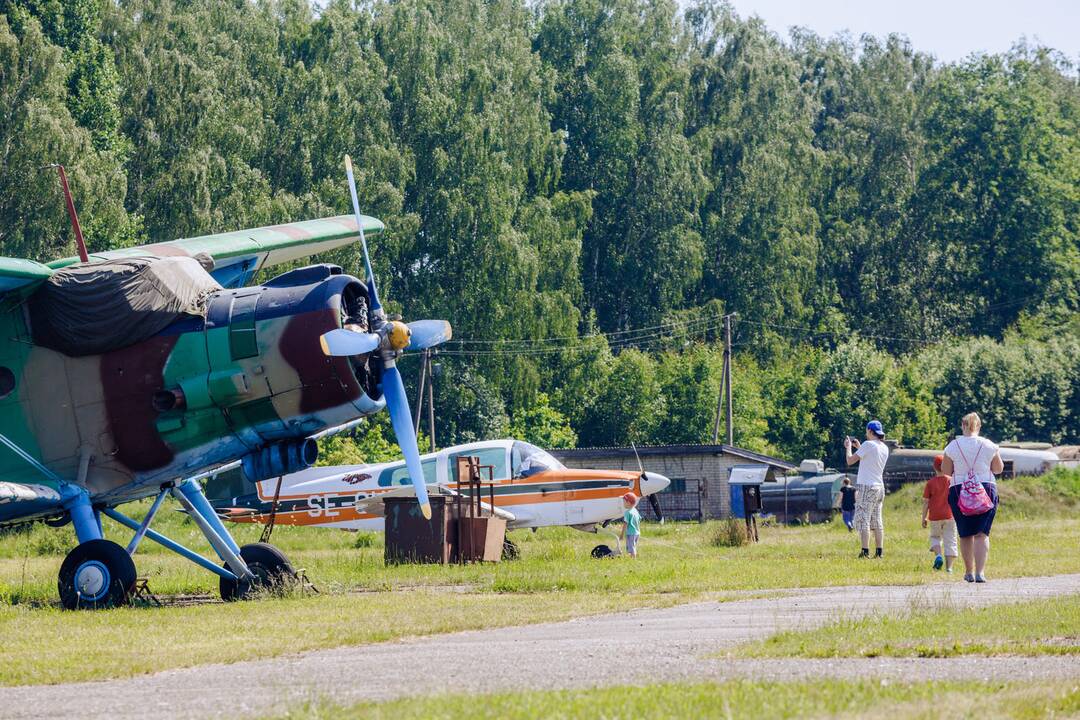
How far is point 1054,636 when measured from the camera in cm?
1041

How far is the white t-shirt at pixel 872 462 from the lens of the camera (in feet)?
66.9

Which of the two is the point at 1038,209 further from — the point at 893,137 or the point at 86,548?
the point at 86,548

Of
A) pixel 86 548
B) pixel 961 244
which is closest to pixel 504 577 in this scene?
pixel 86 548

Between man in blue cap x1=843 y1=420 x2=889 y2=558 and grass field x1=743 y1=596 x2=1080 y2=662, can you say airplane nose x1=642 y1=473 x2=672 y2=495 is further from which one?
grass field x1=743 y1=596 x2=1080 y2=662

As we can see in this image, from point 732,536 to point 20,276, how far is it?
15.3 m

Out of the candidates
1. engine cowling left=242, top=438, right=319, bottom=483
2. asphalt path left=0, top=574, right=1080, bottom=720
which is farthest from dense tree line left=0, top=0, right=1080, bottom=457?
asphalt path left=0, top=574, right=1080, bottom=720

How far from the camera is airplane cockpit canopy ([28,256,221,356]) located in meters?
15.1

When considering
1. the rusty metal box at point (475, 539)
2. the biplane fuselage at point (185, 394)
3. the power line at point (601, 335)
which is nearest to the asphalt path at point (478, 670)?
the biplane fuselage at point (185, 394)

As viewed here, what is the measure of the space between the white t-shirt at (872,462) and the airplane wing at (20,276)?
37.0ft

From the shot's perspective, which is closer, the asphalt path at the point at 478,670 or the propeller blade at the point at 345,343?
the asphalt path at the point at 478,670

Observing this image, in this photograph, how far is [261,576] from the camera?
16875mm

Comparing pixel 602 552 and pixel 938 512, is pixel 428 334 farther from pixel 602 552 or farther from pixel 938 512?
pixel 602 552

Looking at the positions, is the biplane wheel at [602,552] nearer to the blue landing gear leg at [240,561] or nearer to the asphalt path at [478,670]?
the blue landing gear leg at [240,561]

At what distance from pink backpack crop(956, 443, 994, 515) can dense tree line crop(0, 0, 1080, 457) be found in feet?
110
